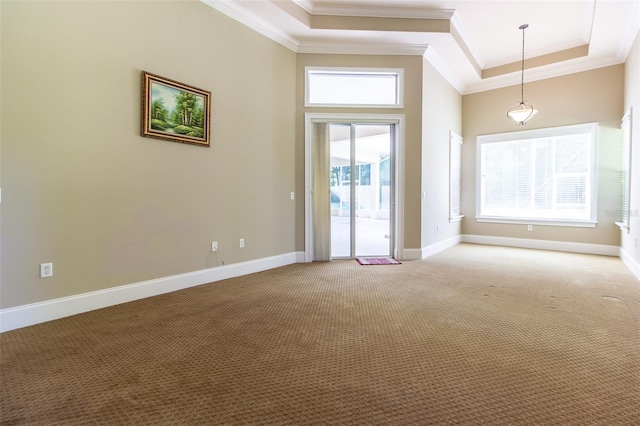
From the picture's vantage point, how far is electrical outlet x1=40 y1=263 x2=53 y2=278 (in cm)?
264

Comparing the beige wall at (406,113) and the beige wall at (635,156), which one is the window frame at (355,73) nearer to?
the beige wall at (406,113)

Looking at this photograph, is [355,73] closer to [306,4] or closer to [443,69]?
[306,4]

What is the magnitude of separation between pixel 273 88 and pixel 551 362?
4498mm

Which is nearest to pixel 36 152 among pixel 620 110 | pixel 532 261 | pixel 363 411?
pixel 363 411

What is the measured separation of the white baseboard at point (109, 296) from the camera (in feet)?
8.27

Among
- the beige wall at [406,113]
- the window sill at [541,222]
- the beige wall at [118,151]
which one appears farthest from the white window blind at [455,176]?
the beige wall at [118,151]

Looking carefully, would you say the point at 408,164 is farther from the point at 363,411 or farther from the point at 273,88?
the point at 363,411

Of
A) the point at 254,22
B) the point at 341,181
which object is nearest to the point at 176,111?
the point at 254,22

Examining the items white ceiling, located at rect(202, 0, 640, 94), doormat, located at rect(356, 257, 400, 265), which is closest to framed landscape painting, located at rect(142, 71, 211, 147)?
white ceiling, located at rect(202, 0, 640, 94)

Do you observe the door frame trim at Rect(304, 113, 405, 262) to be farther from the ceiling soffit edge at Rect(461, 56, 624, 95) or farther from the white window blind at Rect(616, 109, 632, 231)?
the white window blind at Rect(616, 109, 632, 231)

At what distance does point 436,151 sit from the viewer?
6.03 meters

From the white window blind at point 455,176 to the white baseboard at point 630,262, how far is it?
277cm

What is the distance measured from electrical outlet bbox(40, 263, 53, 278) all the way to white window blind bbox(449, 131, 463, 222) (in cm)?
659

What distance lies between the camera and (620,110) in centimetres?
558
